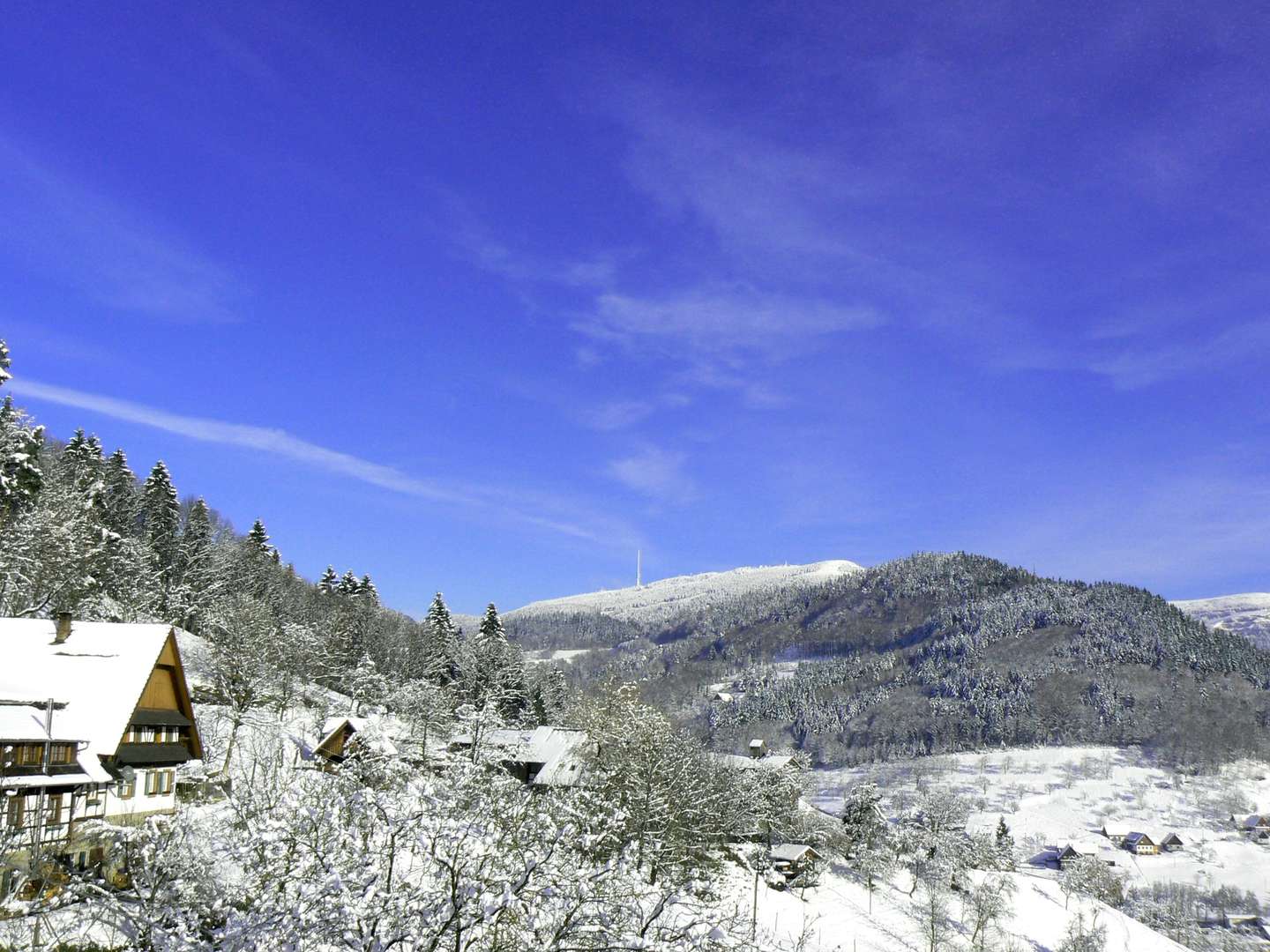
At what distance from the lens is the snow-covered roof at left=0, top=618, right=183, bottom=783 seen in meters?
33.7

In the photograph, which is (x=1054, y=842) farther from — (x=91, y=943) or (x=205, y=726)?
(x=91, y=943)

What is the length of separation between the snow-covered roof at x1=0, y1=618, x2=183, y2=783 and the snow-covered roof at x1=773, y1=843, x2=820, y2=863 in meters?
55.3

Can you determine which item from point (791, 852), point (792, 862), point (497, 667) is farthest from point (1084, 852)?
point (497, 667)

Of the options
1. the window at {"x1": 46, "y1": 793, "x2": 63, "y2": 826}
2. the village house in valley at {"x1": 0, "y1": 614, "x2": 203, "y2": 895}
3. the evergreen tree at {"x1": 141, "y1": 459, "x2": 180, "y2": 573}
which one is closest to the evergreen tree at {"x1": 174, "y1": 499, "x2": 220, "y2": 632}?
the evergreen tree at {"x1": 141, "y1": 459, "x2": 180, "y2": 573}

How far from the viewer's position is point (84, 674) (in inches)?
1441

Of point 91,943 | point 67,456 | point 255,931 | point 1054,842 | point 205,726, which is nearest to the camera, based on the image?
point 255,931

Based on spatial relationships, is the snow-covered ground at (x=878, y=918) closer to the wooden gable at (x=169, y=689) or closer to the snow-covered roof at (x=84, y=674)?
the wooden gable at (x=169, y=689)

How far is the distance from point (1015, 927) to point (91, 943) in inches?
3387

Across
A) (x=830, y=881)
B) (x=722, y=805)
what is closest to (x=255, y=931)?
(x=722, y=805)

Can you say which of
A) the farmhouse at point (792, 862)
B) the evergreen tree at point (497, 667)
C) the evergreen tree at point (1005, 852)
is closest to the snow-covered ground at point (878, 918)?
the farmhouse at point (792, 862)

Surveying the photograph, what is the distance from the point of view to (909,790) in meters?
195

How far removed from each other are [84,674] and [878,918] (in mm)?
62712

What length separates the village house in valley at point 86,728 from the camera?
31.0 m

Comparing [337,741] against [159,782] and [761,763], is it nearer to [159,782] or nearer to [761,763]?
[159,782]
